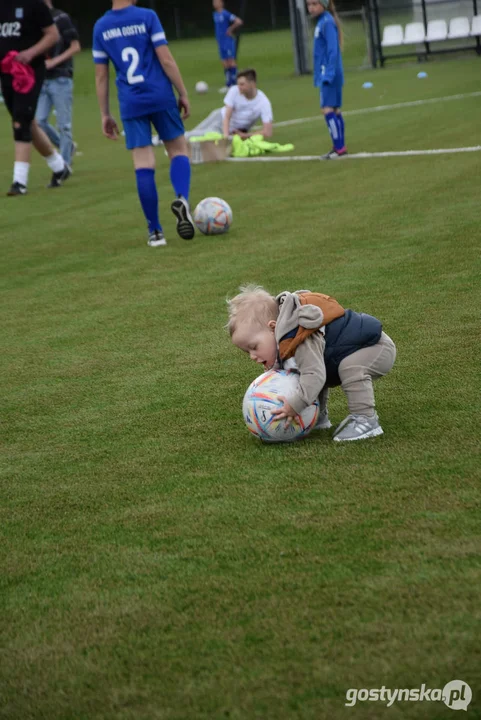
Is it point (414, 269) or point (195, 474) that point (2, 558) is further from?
point (414, 269)

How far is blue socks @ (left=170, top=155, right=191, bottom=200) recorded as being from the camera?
8758 millimetres

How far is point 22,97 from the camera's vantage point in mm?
11391

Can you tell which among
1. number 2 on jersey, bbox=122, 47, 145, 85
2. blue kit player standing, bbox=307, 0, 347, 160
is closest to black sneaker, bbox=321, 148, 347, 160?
blue kit player standing, bbox=307, 0, 347, 160

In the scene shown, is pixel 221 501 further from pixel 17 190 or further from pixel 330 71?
pixel 330 71

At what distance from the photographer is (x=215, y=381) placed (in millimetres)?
4914

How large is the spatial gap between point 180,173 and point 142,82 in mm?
873

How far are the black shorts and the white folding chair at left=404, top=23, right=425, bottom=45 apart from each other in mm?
19053

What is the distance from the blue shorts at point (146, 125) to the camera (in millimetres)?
8414

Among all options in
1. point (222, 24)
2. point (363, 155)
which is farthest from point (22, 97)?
point (222, 24)

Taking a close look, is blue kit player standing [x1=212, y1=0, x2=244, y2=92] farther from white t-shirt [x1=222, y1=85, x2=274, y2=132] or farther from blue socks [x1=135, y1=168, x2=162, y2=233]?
blue socks [x1=135, y1=168, x2=162, y2=233]

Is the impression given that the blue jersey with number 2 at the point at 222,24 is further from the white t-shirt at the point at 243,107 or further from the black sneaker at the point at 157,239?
the black sneaker at the point at 157,239

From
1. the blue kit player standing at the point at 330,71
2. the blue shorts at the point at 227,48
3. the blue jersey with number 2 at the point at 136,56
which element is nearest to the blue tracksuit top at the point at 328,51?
the blue kit player standing at the point at 330,71

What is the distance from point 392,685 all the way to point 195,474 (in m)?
1.56

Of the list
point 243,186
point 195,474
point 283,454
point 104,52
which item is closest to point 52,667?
point 195,474
